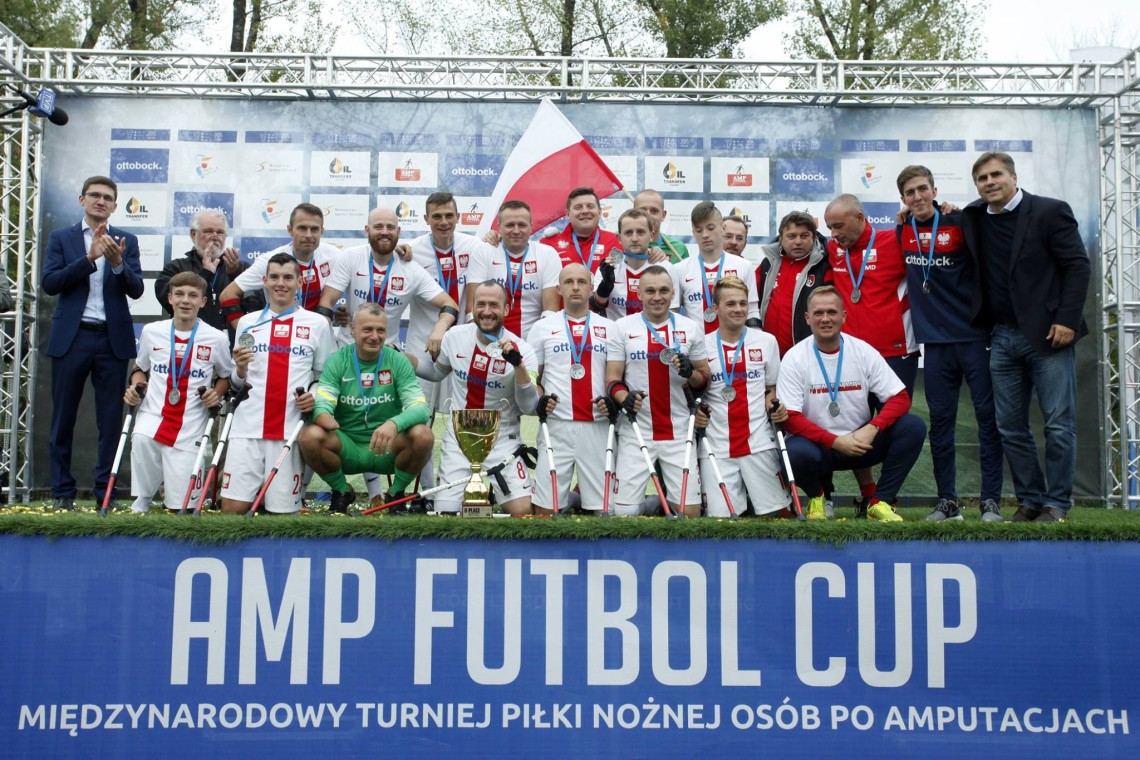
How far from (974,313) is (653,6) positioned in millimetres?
15356

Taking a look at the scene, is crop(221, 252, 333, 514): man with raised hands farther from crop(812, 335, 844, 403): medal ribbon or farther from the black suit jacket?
the black suit jacket

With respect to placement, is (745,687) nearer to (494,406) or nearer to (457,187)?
(494,406)

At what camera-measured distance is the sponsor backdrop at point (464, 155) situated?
8.73 meters

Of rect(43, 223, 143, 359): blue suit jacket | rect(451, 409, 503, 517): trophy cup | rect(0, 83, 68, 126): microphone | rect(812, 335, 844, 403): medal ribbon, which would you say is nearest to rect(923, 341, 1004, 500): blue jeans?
rect(812, 335, 844, 403): medal ribbon

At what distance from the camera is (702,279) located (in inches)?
263

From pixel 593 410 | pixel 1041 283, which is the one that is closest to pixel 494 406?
pixel 593 410

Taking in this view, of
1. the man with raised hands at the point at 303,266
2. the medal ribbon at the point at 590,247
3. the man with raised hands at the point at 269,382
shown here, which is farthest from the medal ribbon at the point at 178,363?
the medal ribbon at the point at 590,247

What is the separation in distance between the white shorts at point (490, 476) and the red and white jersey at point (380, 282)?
977 mm

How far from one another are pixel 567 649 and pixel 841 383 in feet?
9.34

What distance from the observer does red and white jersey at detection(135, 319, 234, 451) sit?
20.3 feet

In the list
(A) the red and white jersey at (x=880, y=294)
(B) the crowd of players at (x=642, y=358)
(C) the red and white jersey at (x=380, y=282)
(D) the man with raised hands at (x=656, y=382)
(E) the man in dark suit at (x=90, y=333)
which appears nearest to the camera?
(B) the crowd of players at (x=642, y=358)

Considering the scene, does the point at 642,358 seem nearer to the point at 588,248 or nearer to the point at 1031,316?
the point at 588,248

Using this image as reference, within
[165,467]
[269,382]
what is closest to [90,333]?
[165,467]

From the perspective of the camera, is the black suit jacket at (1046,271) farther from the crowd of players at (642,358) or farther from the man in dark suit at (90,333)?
the man in dark suit at (90,333)
